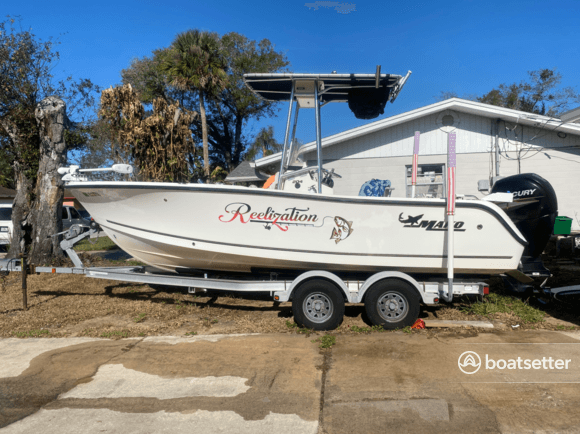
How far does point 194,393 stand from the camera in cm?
361

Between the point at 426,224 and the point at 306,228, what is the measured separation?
1.53 meters

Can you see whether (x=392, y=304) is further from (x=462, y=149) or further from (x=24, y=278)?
(x=462, y=149)

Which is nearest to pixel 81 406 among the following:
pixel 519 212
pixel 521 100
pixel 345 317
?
pixel 345 317

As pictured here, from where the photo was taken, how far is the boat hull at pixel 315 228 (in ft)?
17.2

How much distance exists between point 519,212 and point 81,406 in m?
6.19

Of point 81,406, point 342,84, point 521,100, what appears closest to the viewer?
point 81,406

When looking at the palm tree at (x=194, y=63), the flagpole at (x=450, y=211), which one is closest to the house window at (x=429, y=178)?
the flagpole at (x=450, y=211)

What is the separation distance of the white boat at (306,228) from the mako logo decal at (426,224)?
0.01 meters

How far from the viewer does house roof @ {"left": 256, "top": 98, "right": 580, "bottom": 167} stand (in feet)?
33.2

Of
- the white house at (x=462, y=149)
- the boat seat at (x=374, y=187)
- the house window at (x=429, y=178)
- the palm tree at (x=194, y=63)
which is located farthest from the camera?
the palm tree at (x=194, y=63)

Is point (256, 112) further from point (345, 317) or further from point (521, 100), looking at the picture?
point (345, 317)

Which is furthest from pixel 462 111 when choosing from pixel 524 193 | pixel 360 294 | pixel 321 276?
pixel 321 276

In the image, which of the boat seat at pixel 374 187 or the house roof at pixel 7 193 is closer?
the boat seat at pixel 374 187

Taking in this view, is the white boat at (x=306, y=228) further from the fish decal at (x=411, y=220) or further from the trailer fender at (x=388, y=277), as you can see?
the trailer fender at (x=388, y=277)
